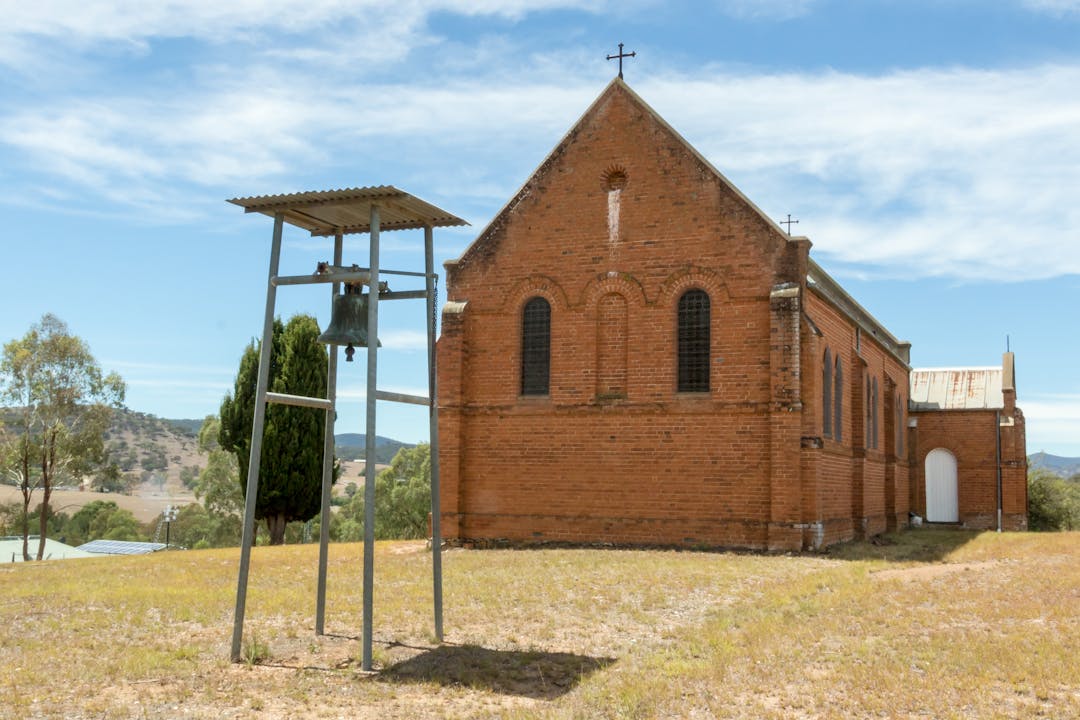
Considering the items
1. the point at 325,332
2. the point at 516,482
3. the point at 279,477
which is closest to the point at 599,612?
the point at 325,332

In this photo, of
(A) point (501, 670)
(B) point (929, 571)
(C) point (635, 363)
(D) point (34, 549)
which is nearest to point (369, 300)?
(A) point (501, 670)

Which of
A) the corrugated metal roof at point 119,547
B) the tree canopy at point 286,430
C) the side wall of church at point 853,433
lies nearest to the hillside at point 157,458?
the corrugated metal roof at point 119,547

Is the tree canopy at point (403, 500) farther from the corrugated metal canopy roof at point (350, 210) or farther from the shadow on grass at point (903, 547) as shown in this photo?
the corrugated metal canopy roof at point (350, 210)

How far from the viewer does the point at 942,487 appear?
129 ft

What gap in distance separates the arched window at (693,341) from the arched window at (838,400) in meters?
4.57

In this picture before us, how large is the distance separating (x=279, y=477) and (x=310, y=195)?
24718mm

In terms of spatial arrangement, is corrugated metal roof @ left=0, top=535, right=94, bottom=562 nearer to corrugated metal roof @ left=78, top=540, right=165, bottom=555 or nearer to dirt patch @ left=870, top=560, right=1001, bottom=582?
corrugated metal roof @ left=78, top=540, right=165, bottom=555

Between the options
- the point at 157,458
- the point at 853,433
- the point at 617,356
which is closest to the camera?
the point at 617,356

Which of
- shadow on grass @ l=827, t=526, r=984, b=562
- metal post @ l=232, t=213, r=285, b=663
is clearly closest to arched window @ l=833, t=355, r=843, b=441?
shadow on grass @ l=827, t=526, r=984, b=562

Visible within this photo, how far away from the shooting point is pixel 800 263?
2053 centimetres

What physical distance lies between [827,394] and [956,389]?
2088 centimetres

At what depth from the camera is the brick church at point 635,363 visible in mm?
20453

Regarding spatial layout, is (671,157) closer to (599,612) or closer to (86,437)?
(599,612)

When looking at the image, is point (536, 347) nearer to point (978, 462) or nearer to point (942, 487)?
point (942, 487)
